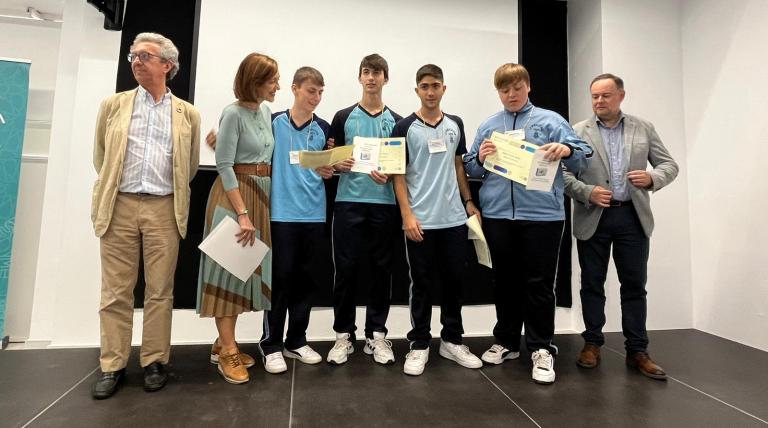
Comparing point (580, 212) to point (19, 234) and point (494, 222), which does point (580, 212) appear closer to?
point (494, 222)

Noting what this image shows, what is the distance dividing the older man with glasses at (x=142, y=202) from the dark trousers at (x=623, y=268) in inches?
88.4

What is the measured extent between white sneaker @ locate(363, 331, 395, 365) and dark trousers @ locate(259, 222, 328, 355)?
0.42 m

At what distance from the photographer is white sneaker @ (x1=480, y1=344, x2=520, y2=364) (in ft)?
7.07

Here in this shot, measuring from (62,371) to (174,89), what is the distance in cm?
195

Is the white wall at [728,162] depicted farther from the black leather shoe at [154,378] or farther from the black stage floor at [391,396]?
the black leather shoe at [154,378]

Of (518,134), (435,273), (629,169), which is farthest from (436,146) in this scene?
(629,169)

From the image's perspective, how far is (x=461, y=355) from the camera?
2115 mm

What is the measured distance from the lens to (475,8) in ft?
10.5

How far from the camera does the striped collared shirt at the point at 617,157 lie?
213 centimetres

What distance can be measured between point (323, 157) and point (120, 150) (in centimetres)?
92

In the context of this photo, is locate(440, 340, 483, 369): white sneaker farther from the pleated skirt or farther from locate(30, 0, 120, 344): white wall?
locate(30, 0, 120, 344): white wall

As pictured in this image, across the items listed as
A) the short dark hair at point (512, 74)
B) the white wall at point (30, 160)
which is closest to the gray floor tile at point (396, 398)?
the short dark hair at point (512, 74)

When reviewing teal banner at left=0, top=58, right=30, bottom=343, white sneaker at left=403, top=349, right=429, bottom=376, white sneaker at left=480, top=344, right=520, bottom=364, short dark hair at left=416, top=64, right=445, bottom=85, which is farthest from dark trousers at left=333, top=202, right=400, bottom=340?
teal banner at left=0, top=58, right=30, bottom=343

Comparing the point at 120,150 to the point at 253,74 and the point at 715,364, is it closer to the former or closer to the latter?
the point at 253,74
